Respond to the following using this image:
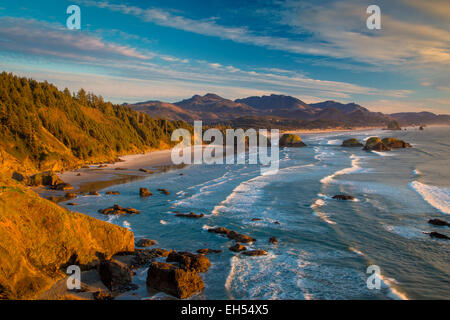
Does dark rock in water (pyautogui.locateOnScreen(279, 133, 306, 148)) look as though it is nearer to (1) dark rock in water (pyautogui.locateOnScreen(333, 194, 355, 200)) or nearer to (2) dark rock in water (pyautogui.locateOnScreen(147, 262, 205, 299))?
(1) dark rock in water (pyautogui.locateOnScreen(333, 194, 355, 200))

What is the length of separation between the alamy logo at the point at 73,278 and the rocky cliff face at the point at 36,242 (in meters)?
0.22

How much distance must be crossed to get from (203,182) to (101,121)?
42.2 metres

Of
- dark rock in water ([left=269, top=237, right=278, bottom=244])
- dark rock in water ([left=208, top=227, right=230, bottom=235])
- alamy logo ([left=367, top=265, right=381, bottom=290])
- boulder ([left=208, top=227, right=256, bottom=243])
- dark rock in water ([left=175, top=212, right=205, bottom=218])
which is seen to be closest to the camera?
alamy logo ([left=367, top=265, right=381, bottom=290])

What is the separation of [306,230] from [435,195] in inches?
686

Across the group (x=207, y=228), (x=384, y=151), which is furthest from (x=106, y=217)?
(x=384, y=151)

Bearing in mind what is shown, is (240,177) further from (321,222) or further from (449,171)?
(449,171)

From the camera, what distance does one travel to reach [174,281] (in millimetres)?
11414

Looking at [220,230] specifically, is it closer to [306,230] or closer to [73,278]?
[306,230]

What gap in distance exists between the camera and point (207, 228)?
1977cm

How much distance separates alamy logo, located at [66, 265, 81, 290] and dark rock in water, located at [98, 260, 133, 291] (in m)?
0.79

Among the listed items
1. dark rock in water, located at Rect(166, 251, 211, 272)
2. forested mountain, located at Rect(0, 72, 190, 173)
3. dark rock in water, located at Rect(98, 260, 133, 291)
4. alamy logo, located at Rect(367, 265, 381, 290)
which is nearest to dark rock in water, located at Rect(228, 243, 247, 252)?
dark rock in water, located at Rect(166, 251, 211, 272)

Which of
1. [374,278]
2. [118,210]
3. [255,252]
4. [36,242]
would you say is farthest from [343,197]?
[36,242]

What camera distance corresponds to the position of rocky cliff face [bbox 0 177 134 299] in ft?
32.6

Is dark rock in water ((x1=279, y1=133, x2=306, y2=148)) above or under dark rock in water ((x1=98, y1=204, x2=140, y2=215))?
above
